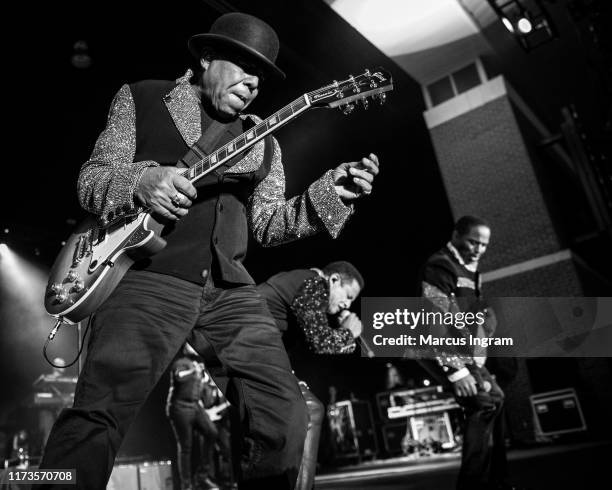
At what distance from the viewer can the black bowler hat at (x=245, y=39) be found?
2123mm

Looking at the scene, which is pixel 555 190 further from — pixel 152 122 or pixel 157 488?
pixel 152 122

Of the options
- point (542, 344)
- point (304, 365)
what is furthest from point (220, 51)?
point (304, 365)

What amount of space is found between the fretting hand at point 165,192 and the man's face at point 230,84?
0.55 metres

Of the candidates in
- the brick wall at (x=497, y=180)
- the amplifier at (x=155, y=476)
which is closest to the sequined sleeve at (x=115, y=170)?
the amplifier at (x=155, y=476)

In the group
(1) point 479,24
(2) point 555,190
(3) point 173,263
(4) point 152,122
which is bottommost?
(3) point 173,263

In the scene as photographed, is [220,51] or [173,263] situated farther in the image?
[220,51]

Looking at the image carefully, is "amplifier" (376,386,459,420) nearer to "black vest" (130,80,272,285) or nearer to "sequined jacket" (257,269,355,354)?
"sequined jacket" (257,269,355,354)

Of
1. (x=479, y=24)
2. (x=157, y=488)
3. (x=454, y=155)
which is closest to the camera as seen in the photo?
(x=157, y=488)

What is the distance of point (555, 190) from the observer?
36.2ft

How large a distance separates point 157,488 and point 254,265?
8934mm

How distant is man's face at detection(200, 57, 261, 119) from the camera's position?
216cm

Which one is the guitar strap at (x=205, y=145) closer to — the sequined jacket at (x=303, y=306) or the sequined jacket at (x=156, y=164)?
the sequined jacket at (x=156, y=164)

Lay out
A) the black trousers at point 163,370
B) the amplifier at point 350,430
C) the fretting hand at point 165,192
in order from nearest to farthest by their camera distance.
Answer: the black trousers at point 163,370 → the fretting hand at point 165,192 → the amplifier at point 350,430

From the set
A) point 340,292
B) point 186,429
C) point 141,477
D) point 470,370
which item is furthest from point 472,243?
point 186,429
